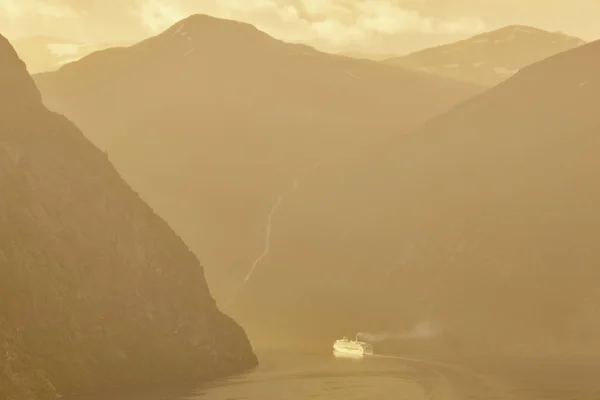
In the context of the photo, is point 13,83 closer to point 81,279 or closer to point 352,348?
point 81,279

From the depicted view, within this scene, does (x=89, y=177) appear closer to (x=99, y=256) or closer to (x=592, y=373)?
(x=99, y=256)

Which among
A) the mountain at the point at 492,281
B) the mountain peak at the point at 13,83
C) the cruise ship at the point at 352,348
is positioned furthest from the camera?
the mountain at the point at 492,281

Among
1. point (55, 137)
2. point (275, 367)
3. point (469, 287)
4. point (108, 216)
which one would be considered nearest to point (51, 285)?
point (108, 216)

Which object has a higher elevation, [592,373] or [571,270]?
[571,270]

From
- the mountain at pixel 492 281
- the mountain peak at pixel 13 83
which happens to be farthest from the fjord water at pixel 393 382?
the mountain peak at pixel 13 83

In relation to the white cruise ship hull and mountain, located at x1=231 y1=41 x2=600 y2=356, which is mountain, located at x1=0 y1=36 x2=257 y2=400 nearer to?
the white cruise ship hull

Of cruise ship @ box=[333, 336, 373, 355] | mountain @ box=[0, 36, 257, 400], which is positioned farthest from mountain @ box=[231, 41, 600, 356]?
mountain @ box=[0, 36, 257, 400]

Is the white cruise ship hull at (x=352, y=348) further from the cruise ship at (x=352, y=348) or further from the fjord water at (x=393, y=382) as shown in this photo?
the fjord water at (x=393, y=382)
